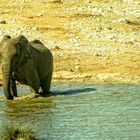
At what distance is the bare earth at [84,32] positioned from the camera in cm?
2464

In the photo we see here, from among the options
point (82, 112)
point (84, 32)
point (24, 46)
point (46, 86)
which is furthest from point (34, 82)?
point (84, 32)

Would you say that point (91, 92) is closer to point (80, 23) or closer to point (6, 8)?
point (80, 23)

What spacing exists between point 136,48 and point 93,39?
221cm

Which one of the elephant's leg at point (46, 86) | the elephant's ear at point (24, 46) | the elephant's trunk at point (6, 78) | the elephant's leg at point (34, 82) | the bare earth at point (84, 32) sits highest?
the elephant's ear at point (24, 46)

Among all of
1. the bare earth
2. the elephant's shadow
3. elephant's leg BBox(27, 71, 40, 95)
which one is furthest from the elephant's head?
the bare earth

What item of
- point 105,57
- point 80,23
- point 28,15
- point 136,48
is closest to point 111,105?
point 105,57

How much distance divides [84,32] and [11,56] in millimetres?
11875

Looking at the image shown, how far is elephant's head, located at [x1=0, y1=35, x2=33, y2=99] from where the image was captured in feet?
63.1

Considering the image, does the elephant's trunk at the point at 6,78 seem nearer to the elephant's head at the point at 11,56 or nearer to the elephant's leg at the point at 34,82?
the elephant's head at the point at 11,56

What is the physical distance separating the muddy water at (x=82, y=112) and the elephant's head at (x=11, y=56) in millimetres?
578

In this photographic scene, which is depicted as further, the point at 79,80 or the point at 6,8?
the point at 6,8

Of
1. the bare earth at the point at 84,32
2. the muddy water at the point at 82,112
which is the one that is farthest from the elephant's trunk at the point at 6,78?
the bare earth at the point at 84,32

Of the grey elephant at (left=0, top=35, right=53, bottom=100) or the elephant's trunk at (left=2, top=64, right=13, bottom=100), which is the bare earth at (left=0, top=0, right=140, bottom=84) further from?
the elephant's trunk at (left=2, top=64, right=13, bottom=100)

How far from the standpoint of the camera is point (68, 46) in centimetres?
2844
